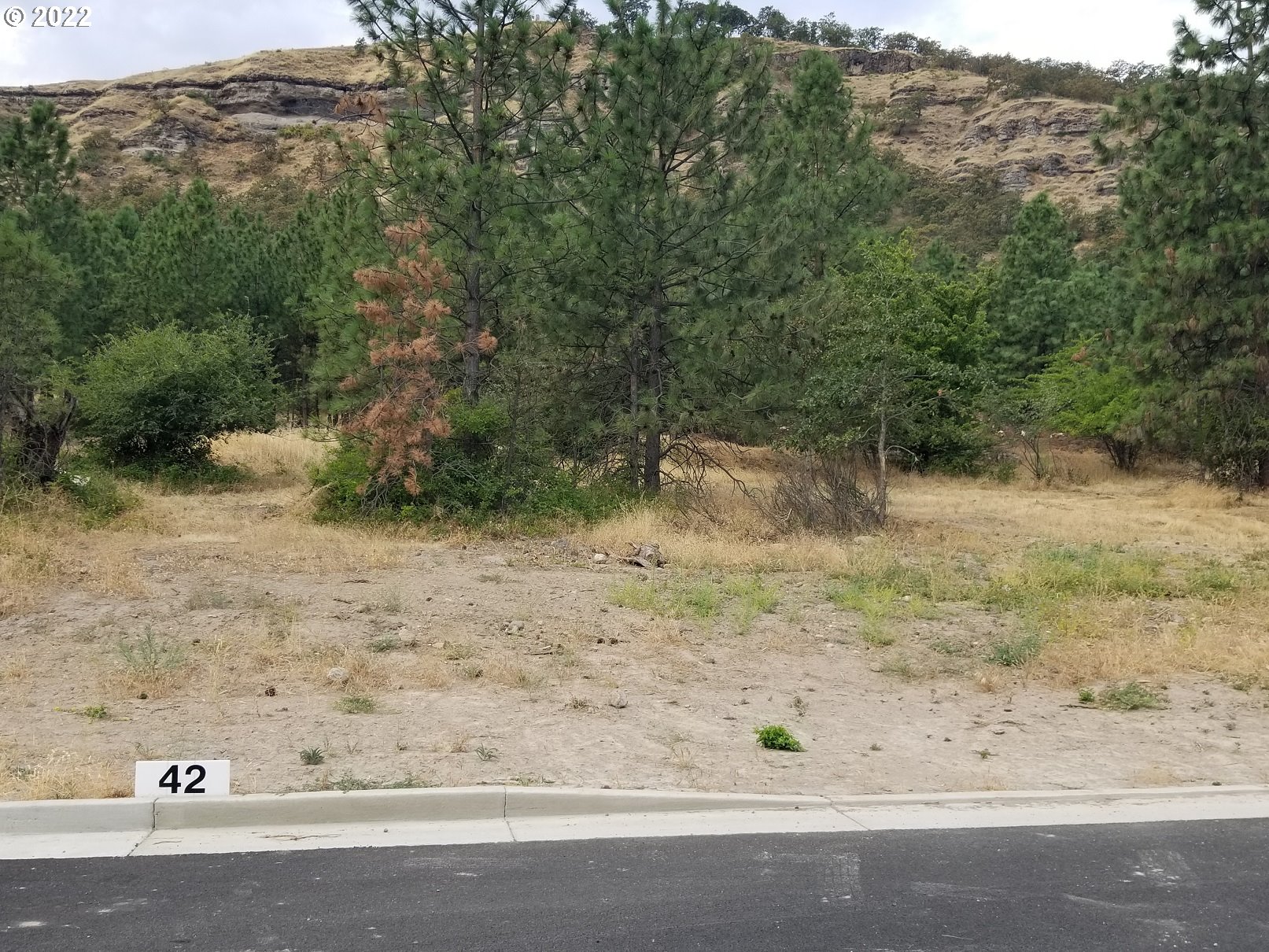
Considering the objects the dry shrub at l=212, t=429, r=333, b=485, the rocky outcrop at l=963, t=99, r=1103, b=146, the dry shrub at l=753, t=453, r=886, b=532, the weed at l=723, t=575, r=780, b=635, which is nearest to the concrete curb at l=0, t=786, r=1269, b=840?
the weed at l=723, t=575, r=780, b=635

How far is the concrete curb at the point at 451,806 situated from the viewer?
541cm

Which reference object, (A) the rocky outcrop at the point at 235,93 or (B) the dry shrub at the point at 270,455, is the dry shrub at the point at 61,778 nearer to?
(B) the dry shrub at the point at 270,455

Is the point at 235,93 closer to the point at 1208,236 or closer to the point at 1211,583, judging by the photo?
the point at 1208,236

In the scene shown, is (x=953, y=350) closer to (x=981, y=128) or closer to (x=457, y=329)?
(x=457, y=329)

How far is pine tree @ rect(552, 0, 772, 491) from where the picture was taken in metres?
19.3

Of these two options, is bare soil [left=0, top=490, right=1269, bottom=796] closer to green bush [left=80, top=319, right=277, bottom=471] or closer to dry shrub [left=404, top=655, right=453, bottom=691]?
dry shrub [left=404, top=655, right=453, bottom=691]

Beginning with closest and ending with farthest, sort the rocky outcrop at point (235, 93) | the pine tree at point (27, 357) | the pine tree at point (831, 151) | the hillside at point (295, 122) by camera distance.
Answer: the pine tree at point (27, 357) → the pine tree at point (831, 151) → the hillside at point (295, 122) → the rocky outcrop at point (235, 93)

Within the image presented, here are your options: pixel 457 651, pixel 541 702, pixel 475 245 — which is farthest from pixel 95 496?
pixel 541 702

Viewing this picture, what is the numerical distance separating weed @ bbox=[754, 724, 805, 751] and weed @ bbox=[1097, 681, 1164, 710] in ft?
9.13

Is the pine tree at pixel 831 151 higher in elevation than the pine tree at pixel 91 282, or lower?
higher

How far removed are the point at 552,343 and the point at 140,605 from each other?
10.6 meters

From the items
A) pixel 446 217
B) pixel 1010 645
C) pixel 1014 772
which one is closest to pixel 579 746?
pixel 1014 772

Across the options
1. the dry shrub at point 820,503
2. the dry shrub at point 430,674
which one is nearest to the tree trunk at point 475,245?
the dry shrub at point 820,503

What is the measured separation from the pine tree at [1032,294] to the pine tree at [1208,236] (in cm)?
985
